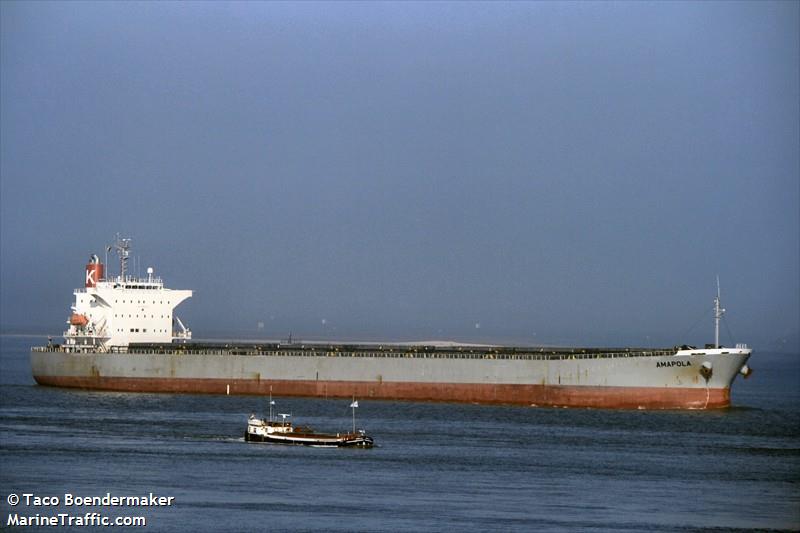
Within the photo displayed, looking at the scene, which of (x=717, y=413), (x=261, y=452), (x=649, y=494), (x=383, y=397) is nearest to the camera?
(x=649, y=494)

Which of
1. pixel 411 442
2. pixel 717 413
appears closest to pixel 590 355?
pixel 717 413

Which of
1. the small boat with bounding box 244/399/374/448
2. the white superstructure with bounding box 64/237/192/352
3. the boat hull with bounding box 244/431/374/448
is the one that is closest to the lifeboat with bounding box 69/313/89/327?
the white superstructure with bounding box 64/237/192/352

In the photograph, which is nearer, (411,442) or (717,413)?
(411,442)

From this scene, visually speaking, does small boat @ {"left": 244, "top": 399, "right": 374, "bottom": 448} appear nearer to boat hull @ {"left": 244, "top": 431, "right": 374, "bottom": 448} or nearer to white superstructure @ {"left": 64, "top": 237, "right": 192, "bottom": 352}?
boat hull @ {"left": 244, "top": 431, "right": 374, "bottom": 448}

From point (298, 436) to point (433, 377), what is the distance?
13735 mm

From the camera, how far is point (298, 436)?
42.5 m

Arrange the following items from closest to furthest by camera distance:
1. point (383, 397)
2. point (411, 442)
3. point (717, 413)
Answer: point (411, 442) → point (717, 413) → point (383, 397)

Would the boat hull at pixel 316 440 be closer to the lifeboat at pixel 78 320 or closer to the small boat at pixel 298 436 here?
the small boat at pixel 298 436

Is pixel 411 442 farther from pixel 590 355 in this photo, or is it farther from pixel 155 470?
pixel 590 355

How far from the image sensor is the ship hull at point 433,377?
5219 centimetres

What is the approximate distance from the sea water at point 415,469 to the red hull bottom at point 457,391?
1.87 feet

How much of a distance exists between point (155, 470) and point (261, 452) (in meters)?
4.68

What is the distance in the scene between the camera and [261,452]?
1592 inches

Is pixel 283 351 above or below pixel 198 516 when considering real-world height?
above
